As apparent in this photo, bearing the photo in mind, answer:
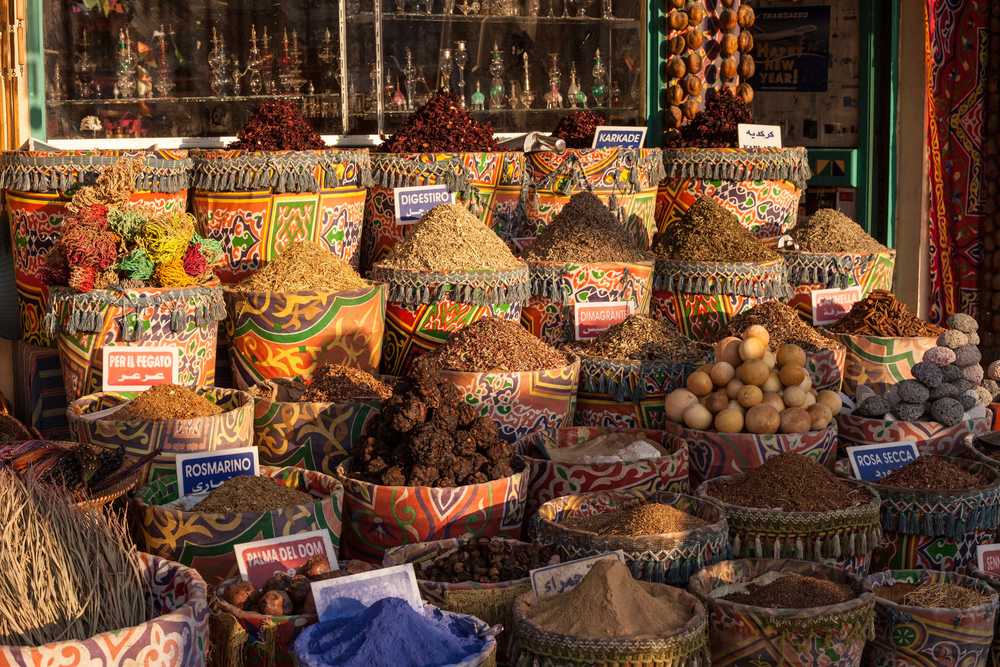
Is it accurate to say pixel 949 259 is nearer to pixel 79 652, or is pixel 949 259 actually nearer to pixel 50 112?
pixel 50 112

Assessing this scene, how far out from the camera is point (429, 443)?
2.90 m

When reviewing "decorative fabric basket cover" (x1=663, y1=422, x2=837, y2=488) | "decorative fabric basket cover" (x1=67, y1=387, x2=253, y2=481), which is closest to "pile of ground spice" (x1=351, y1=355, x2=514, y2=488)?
"decorative fabric basket cover" (x1=67, y1=387, x2=253, y2=481)

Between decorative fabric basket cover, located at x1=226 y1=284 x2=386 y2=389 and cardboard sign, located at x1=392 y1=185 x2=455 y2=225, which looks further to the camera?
cardboard sign, located at x1=392 y1=185 x2=455 y2=225

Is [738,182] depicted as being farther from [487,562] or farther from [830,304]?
[487,562]

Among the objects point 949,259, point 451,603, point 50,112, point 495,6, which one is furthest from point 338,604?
point 949,259

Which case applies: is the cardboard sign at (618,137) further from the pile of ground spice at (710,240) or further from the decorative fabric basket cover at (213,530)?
the decorative fabric basket cover at (213,530)

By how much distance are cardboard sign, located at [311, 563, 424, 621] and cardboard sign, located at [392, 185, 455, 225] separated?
1843mm

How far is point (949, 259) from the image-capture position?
19.2ft

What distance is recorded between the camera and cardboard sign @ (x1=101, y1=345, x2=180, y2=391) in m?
3.33

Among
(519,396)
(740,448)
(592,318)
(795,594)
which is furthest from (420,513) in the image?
(592,318)

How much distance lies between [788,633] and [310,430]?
4.48 ft

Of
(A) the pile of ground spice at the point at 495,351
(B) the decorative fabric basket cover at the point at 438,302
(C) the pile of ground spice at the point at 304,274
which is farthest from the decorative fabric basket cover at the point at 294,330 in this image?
(A) the pile of ground spice at the point at 495,351

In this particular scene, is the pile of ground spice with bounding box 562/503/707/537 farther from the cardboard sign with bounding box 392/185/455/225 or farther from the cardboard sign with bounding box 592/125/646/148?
the cardboard sign with bounding box 592/125/646/148

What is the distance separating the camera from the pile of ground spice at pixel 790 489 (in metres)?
2.94
